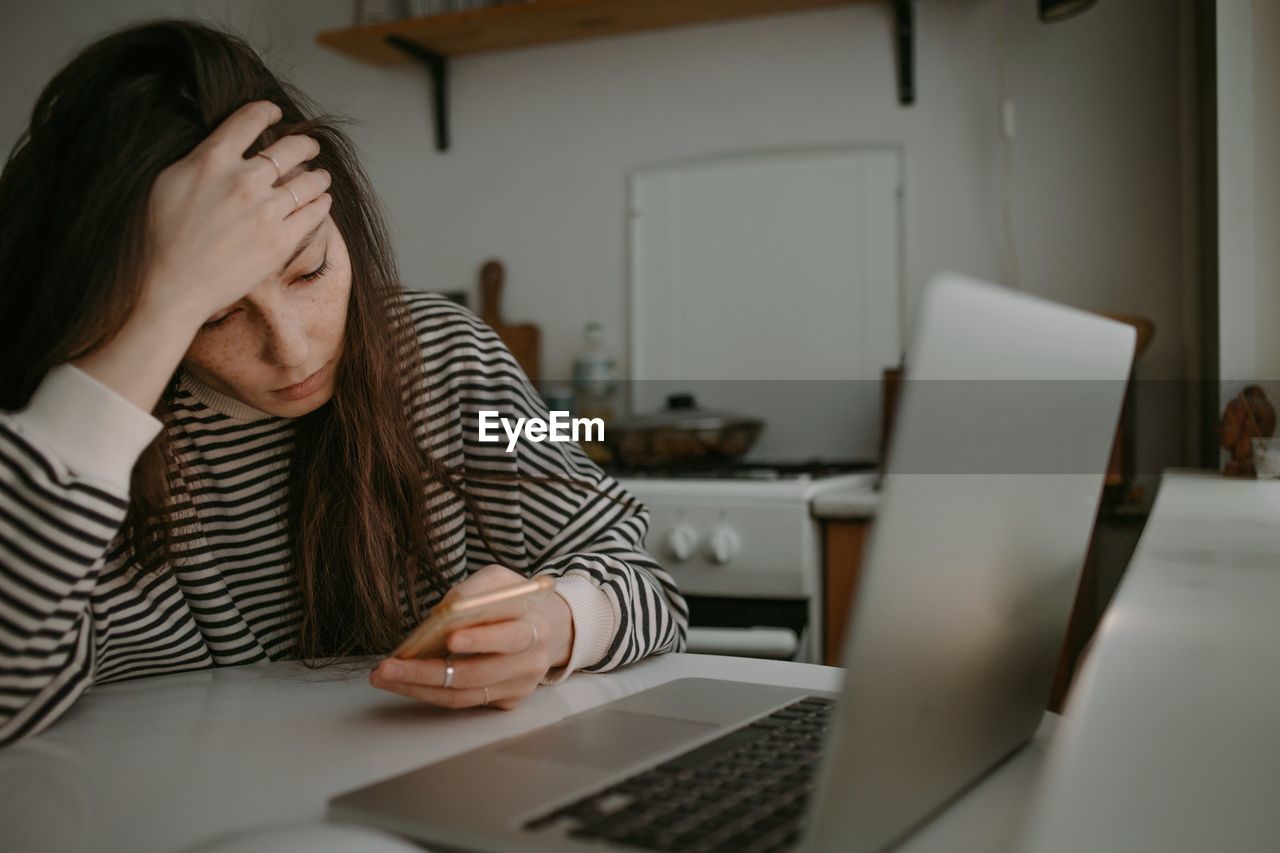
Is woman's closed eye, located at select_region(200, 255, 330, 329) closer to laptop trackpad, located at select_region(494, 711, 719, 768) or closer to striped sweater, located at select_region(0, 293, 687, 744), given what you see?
striped sweater, located at select_region(0, 293, 687, 744)

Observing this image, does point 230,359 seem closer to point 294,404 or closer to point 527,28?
point 294,404

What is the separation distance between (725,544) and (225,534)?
918mm

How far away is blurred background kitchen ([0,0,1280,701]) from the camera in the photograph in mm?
1746

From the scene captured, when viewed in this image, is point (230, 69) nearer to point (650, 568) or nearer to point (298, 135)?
point (298, 135)

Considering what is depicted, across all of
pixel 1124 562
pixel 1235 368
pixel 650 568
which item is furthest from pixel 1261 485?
pixel 650 568

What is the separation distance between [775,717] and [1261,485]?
1051mm

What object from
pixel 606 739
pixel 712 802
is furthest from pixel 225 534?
pixel 712 802

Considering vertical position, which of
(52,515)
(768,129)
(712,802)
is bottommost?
(712,802)

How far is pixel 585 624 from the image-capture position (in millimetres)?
777

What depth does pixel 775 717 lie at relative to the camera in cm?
61

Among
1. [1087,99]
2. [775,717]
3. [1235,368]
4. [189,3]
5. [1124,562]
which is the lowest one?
[1124,562]

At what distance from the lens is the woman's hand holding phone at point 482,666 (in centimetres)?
64

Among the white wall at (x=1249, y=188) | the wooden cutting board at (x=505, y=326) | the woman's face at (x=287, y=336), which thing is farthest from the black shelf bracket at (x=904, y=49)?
the woman's face at (x=287, y=336)
